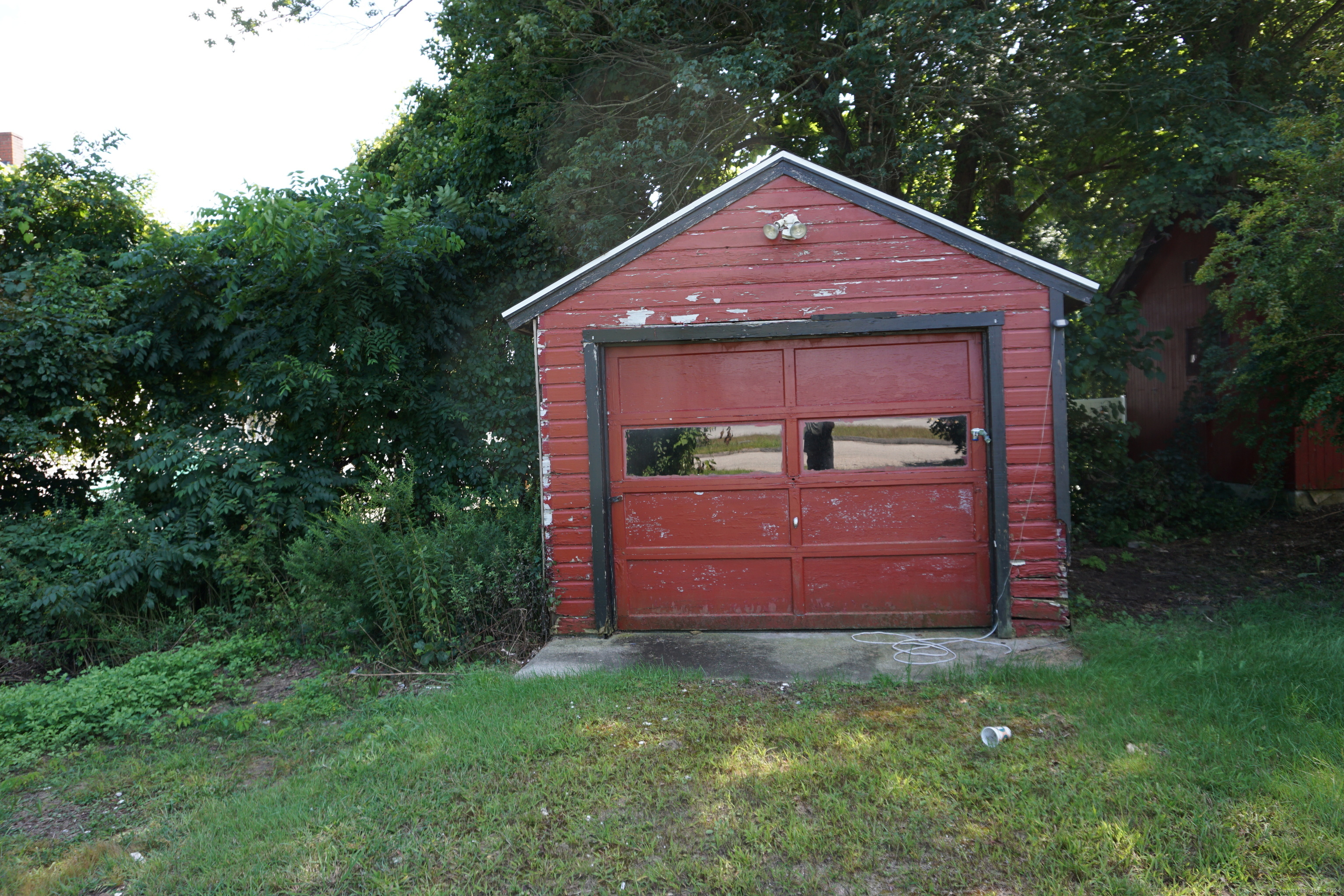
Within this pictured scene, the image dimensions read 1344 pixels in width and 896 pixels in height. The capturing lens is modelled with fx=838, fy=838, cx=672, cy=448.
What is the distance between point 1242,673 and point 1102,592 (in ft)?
10.7

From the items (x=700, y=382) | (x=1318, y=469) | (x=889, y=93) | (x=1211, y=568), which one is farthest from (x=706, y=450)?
(x=1318, y=469)

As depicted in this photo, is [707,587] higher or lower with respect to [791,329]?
lower

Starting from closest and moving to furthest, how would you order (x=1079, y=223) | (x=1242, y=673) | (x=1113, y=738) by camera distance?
(x=1113, y=738) < (x=1242, y=673) < (x=1079, y=223)

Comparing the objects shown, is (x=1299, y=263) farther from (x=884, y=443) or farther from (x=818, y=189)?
(x=818, y=189)

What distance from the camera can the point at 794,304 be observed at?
21.5 ft

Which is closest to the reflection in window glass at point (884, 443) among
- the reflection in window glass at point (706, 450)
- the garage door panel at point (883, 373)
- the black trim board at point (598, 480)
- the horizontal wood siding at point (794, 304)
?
the garage door panel at point (883, 373)

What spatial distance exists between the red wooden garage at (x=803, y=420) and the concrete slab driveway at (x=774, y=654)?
0.57 feet

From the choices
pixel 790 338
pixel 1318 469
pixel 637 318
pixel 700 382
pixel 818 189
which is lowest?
pixel 1318 469

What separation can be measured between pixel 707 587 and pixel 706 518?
0.56 m

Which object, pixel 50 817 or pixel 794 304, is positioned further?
pixel 794 304

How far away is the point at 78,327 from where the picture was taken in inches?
330

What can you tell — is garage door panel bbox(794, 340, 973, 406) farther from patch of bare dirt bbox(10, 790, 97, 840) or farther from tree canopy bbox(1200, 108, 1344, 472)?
patch of bare dirt bbox(10, 790, 97, 840)

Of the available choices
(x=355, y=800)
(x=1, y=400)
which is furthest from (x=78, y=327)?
(x=355, y=800)

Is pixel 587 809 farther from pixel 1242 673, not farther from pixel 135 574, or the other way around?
pixel 135 574
